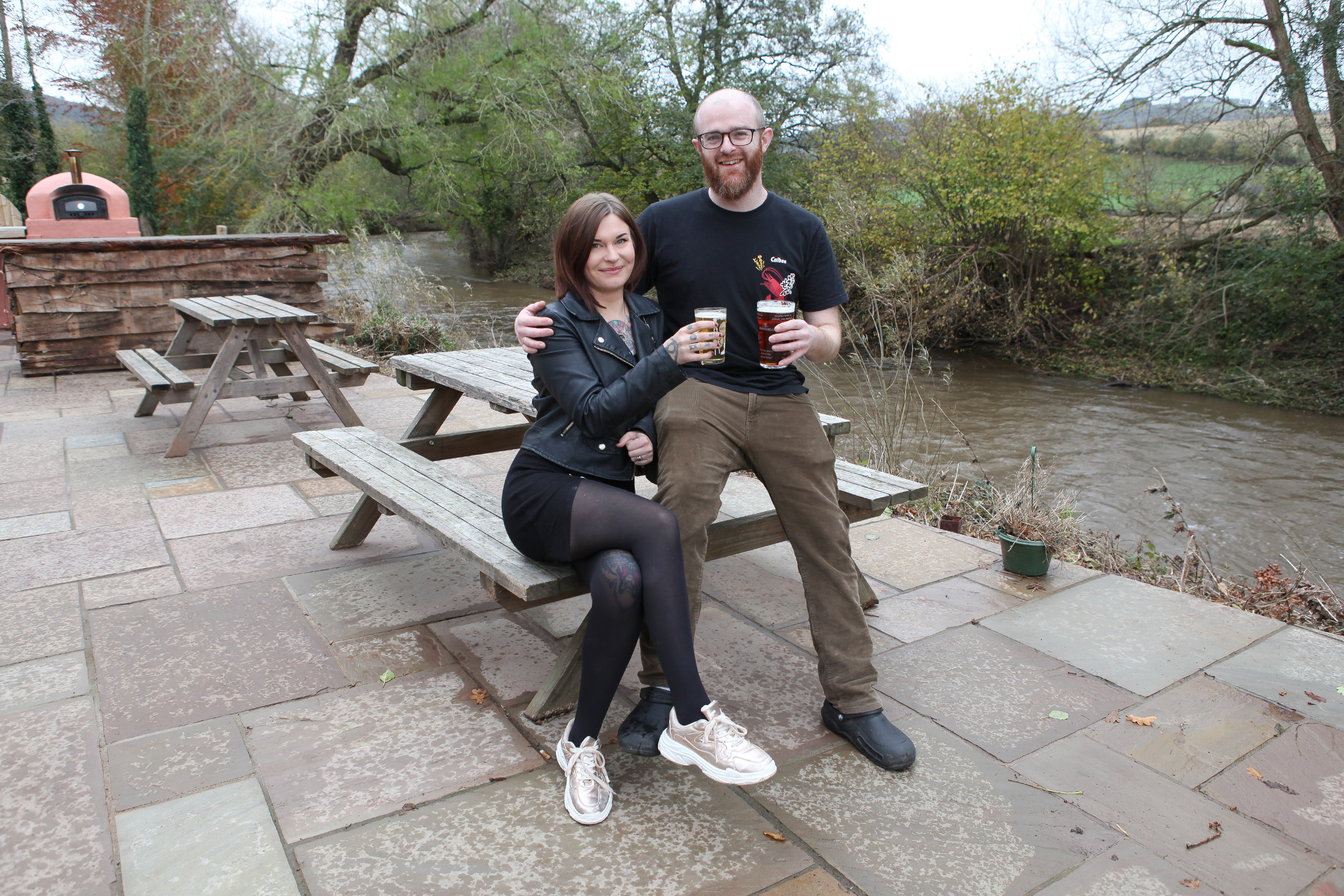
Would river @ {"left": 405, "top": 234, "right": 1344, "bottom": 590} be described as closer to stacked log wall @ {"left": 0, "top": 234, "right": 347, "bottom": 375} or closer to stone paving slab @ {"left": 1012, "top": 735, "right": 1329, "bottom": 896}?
stone paving slab @ {"left": 1012, "top": 735, "right": 1329, "bottom": 896}

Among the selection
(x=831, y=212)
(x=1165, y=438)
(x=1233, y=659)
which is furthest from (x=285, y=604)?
(x=831, y=212)

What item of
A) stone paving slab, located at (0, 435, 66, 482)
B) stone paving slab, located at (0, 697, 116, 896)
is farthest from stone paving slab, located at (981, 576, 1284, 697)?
stone paving slab, located at (0, 435, 66, 482)

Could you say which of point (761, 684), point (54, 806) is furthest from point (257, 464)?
point (761, 684)

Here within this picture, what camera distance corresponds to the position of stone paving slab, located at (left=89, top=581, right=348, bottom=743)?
94.3 inches

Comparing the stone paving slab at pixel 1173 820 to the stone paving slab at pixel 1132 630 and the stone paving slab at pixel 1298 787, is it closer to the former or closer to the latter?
the stone paving slab at pixel 1298 787

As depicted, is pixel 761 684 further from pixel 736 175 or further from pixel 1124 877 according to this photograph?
pixel 736 175

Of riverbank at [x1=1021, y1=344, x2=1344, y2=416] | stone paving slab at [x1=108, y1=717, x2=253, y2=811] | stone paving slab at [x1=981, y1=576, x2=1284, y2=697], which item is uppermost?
stone paving slab at [x1=981, y1=576, x2=1284, y2=697]

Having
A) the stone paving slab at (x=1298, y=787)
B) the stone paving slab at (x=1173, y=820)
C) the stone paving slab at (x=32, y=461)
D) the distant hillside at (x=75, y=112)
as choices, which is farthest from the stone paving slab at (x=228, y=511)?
the distant hillside at (x=75, y=112)

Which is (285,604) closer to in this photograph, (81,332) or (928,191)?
(81,332)

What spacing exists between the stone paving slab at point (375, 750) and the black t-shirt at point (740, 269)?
1.07 metres

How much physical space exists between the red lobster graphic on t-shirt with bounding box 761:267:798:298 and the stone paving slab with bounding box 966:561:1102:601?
4.93 ft

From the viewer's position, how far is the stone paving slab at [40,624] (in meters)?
2.71

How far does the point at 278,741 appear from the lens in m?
2.24

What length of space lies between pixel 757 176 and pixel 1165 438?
27.6ft
